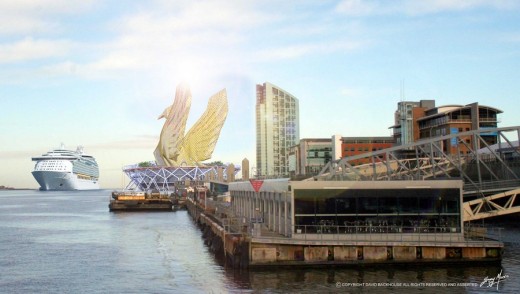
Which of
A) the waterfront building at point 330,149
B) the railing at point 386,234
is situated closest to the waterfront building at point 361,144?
the waterfront building at point 330,149

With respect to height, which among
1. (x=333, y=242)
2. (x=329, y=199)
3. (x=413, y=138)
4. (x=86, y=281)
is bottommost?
(x=86, y=281)

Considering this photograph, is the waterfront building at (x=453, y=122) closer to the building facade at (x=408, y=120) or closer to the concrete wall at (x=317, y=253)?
the building facade at (x=408, y=120)

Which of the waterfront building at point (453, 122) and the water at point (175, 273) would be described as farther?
the waterfront building at point (453, 122)

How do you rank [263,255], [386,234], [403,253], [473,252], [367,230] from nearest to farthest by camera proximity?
[263,255] < [403,253] < [473,252] < [386,234] < [367,230]

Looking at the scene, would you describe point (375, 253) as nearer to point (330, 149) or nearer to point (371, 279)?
point (371, 279)

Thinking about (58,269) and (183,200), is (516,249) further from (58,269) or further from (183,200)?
(183,200)

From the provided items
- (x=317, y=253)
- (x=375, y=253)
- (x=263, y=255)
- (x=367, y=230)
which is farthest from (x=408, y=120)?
(x=263, y=255)

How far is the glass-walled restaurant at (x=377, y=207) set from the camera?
4025 cm

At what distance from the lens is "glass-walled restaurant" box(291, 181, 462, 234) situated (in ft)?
132

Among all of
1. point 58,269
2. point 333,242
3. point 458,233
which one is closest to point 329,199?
point 333,242

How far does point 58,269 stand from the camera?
1845 inches

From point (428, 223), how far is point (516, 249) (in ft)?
45.3

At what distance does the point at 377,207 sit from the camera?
40.5m
